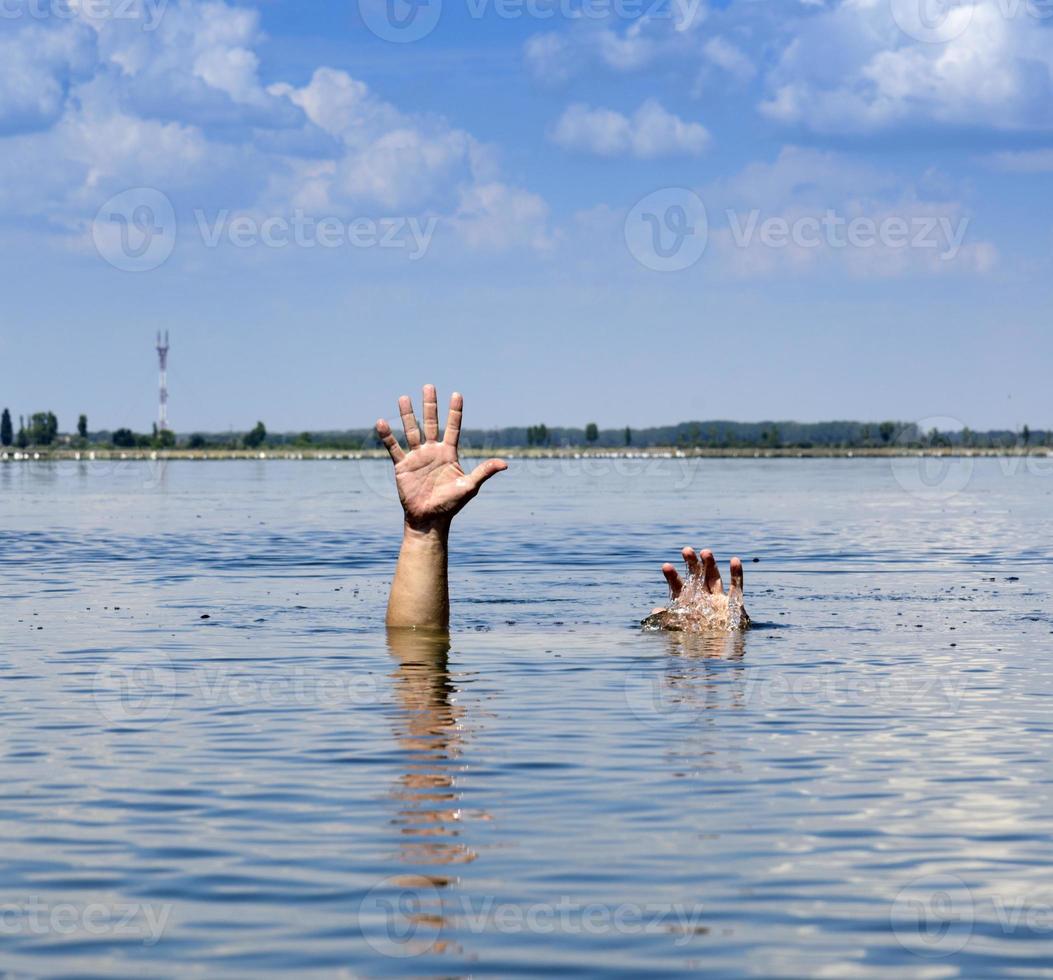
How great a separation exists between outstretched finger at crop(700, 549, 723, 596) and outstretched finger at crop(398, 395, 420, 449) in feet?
11.7

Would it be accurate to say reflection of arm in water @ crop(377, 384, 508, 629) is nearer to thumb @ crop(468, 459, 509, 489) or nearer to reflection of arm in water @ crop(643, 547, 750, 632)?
thumb @ crop(468, 459, 509, 489)

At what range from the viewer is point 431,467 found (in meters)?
20.3

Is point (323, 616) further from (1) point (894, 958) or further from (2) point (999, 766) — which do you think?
(1) point (894, 958)

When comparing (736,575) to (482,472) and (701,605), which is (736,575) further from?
(482,472)

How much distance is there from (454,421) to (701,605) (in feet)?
18.0

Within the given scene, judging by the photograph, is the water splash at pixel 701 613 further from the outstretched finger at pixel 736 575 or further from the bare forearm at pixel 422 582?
the bare forearm at pixel 422 582

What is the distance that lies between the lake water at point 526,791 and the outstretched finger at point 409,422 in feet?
8.59

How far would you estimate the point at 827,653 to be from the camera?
73.4 ft

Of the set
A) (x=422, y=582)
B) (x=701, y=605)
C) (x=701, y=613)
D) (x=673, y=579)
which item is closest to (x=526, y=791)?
(x=673, y=579)

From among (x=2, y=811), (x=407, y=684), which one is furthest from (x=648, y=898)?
(x=407, y=684)

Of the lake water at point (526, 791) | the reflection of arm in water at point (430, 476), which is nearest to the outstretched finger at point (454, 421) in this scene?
the reflection of arm in water at point (430, 476)

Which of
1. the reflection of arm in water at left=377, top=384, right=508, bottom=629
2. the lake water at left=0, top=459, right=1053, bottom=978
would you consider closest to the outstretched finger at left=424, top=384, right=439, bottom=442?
the reflection of arm in water at left=377, top=384, right=508, bottom=629

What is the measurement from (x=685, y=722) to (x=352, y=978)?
7920mm

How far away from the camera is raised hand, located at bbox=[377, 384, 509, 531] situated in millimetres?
20016
